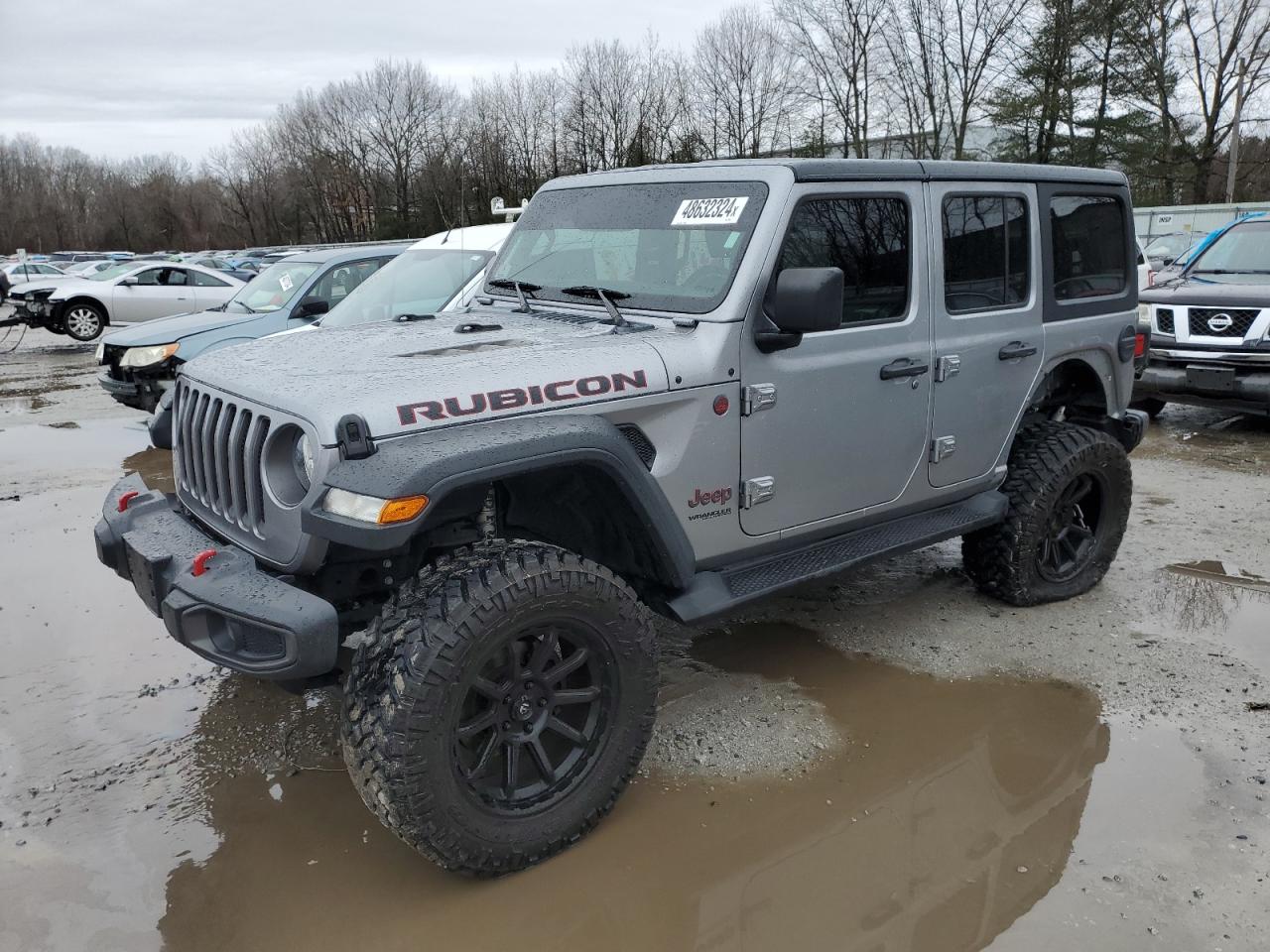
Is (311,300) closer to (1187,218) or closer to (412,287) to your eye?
(412,287)

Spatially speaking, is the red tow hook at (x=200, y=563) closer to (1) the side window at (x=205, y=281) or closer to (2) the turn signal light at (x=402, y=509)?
(2) the turn signal light at (x=402, y=509)

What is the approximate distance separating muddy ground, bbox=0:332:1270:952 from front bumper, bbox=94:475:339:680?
2.52ft

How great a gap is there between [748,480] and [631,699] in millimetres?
888

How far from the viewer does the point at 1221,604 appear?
4840mm

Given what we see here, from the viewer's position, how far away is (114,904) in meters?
2.83

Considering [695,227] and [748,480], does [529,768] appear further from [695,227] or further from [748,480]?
[695,227]

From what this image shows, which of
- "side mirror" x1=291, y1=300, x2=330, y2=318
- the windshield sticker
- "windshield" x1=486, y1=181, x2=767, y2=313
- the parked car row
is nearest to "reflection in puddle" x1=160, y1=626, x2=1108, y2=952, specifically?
"windshield" x1=486, y1=181, x2=767, y2=313

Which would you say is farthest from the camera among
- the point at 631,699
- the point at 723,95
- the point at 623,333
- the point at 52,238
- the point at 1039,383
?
the point at 52,238

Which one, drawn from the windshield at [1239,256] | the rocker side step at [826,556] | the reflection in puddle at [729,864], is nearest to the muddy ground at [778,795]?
the reflection in puddle at [729,864]

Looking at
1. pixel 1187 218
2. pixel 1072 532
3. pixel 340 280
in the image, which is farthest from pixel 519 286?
pixel 1187 218

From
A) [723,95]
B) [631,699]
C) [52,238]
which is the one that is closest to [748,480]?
[631,699]

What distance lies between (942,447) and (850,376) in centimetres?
70

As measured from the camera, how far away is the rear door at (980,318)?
4059mm

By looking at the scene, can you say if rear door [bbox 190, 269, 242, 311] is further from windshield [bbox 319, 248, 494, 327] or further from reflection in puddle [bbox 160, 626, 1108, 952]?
reflection in puddle [bbox 160, 626, 1108, 952]
